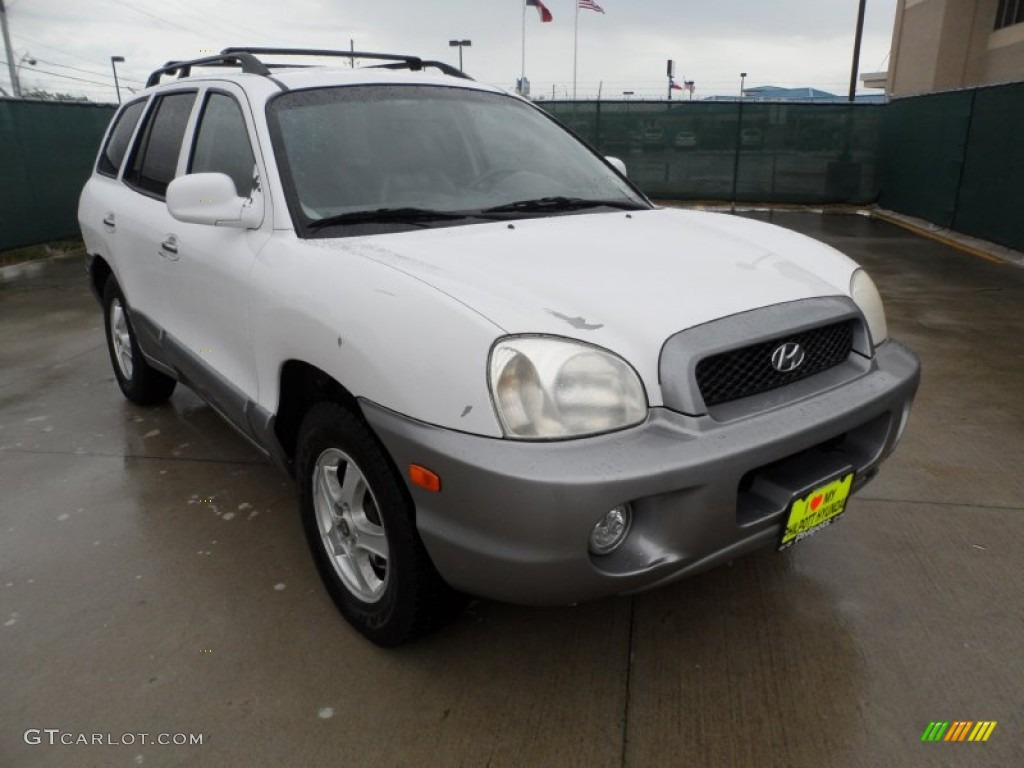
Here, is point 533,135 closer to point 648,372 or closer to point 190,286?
point 190,286

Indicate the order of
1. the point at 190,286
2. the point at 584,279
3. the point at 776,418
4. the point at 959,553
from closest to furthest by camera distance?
the point at 776,418 → the point at 584,279 → the point at 959,553 → the point at 190,286

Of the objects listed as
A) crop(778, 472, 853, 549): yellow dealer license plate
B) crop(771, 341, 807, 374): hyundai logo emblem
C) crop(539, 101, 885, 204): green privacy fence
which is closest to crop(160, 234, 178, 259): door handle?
crop(771, 341, 807, 374): hyundai logo emblem

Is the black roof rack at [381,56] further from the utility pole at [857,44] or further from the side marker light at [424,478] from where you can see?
the utility pole at [857,44]

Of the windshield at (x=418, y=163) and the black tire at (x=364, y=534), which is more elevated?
the windshield at (x=418, y=163)

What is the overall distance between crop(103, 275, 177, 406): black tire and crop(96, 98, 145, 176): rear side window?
0.61m

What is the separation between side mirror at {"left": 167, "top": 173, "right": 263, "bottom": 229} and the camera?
2559 mm

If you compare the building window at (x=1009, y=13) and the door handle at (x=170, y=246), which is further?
the building window at (x=1009, y=13)

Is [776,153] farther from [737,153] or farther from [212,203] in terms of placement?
[212,203]

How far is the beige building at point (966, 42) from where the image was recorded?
80.3 feet

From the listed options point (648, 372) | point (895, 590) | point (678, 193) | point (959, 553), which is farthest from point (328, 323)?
point (678, 193)

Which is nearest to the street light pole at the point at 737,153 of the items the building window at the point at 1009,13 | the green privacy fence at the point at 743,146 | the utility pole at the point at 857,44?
the green privacy fence at the point at 743,146

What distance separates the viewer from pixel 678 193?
1536 cm

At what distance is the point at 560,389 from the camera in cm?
185

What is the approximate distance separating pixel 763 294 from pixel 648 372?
0.52 meters
